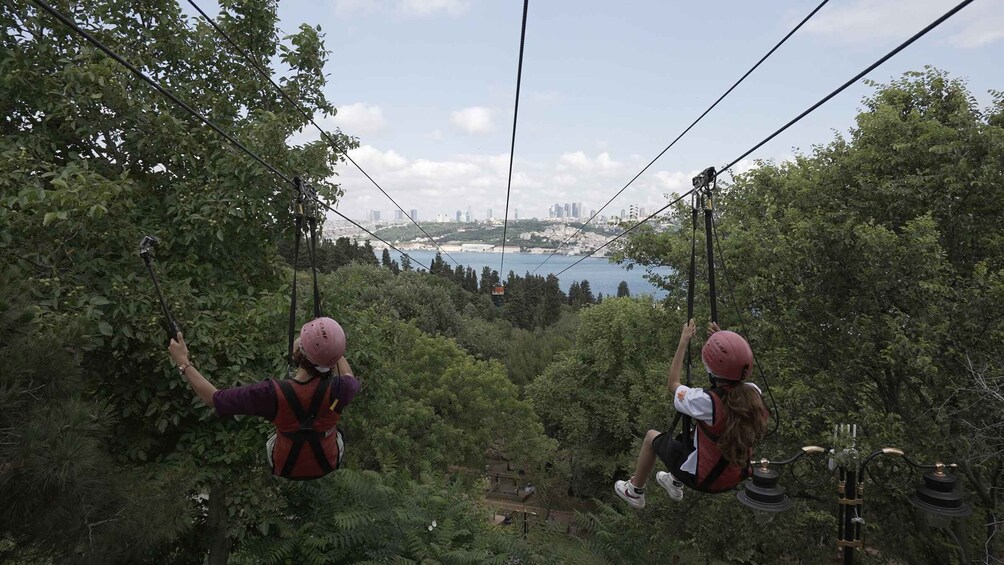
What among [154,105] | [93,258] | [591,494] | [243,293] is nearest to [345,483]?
[243,293]

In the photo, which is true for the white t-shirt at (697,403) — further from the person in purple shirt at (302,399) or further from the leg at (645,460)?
the person in purple shirt at (302,399)

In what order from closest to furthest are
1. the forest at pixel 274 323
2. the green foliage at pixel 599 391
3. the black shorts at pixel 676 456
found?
the black shorts at pixel 676 456
the forest at pixel 274 323
the green foliage at pixel 599 391

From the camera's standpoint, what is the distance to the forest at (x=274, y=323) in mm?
3814

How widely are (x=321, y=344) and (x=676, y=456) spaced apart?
8.09 ft

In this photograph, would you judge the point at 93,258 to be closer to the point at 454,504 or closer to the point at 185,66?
the point at 185,66

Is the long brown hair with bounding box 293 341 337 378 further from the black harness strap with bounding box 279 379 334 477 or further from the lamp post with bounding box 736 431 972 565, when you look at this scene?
the lamp post with bounding box 736 431 972 565

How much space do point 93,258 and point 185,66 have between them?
8.99 ft

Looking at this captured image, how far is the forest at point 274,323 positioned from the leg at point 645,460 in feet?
6.96

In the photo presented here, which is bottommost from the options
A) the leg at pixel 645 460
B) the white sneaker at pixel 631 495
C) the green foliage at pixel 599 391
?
the green foliage at pixel 599 391

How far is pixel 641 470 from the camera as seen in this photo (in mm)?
Answer: 4293

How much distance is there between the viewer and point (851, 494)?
17.3 feet

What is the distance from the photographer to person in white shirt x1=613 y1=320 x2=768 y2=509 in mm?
3174

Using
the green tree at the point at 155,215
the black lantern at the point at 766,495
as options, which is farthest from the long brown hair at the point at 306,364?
the black lantern at the point at 766,495

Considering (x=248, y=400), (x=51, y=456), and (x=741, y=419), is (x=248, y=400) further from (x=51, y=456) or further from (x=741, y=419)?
(x=741, y=419)
